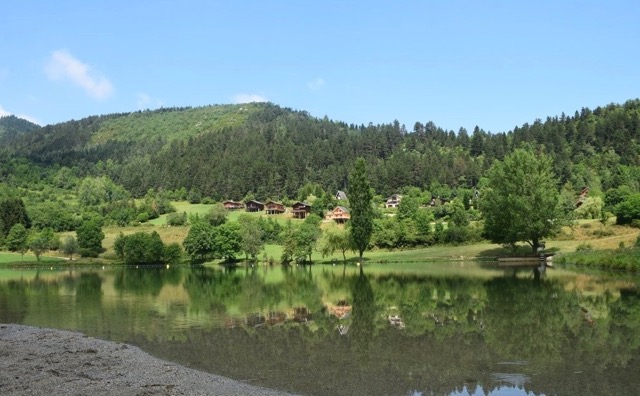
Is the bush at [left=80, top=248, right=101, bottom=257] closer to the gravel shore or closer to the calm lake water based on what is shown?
the calm lake water

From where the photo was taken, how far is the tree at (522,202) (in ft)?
266

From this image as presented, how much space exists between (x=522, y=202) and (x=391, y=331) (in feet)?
195

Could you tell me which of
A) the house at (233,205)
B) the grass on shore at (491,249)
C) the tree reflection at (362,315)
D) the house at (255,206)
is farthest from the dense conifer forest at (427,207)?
the tree reflection at (362,315)

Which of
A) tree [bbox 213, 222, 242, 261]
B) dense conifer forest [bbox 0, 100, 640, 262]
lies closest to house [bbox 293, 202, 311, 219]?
dense conifer forest [bbox 0, 100, 640, 262]

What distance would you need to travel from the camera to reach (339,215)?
154m

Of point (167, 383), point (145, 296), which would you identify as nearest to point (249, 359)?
point (167, 383)

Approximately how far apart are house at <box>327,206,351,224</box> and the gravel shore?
127 meters

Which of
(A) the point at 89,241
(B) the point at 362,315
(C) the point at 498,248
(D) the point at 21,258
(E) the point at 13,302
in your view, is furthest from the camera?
(A) the point at 89,241

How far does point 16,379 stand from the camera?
18156 millimetres

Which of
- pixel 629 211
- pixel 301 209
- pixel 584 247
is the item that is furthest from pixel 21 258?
pixel 629 211

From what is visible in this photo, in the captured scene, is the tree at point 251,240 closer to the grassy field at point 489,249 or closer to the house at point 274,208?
the grassy field at point 489,249

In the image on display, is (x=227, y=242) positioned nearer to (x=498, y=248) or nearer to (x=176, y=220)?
(x=176, y=220)

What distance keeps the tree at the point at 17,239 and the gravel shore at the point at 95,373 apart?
11376cm

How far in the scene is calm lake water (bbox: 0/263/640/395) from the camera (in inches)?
712
